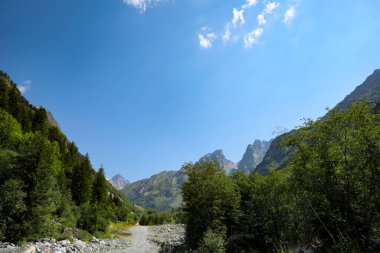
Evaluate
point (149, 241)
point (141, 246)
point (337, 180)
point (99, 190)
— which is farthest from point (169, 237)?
point (337, 180)

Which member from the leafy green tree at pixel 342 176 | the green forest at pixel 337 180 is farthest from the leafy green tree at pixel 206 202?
the leafy green tree at pixel 342 176

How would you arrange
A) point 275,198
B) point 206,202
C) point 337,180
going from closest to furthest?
1. point 337,180
2. point 275,198
3. point 206,202

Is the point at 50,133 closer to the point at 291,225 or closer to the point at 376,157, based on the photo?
the point at 291,225

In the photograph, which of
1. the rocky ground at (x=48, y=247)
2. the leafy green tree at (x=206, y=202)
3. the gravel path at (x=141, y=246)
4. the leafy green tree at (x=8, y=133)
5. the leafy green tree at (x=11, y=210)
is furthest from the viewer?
the leafy green tree at (x=8, y=133)

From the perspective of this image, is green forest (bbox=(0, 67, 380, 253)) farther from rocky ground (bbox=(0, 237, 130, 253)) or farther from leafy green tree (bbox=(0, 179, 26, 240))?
rocky ground (bbox=(0, 237, 130, 253))

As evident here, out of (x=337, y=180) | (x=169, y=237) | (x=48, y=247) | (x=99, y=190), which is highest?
(x=99, y=190)

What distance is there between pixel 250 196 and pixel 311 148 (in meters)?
17.1

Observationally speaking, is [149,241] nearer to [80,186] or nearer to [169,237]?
[169,237]

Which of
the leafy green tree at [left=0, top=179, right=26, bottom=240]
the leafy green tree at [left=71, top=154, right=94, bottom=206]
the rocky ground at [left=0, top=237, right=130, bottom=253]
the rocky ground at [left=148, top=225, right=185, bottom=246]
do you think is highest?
the leafy green tree at [left=71, top=154, right=94, bottom=206]

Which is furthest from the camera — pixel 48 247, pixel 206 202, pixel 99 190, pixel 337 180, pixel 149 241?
pixel 99 190

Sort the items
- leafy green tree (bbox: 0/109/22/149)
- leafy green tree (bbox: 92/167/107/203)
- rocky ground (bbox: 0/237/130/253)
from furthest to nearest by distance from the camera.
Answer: leafy green tree (bbox: 92/167/107/203), leafy green tree (bbox: 0/109/22/149), rocky ground (bbox: 0/237/130/253)

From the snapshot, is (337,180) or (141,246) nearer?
(337,180)

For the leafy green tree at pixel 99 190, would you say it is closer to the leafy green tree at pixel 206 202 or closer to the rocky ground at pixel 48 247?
the rocky ground at pixel 48 247

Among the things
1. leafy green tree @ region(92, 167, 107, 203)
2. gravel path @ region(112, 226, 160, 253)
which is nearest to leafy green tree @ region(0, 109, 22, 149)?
leafy green tree @ region(92, 167, 107, 203)
